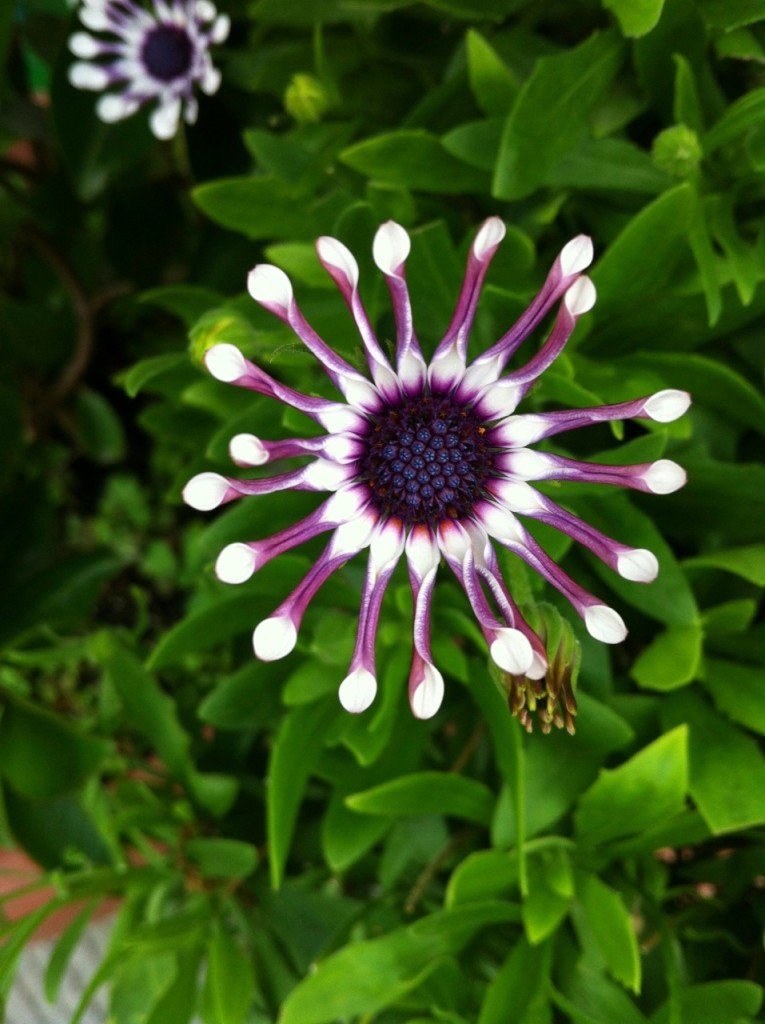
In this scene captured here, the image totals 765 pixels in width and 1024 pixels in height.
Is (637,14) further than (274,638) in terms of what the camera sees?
Yes

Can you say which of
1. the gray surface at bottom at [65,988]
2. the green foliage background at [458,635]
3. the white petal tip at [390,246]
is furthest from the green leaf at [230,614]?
the gray surface at bottom at [65,988]

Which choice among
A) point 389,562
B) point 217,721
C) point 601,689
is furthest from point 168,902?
point 389,562

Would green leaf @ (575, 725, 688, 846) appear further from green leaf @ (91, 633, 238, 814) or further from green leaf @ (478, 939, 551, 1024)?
green leaf @ (91, 633, 238, 814)

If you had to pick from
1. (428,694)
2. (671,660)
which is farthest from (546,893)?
(428,694)

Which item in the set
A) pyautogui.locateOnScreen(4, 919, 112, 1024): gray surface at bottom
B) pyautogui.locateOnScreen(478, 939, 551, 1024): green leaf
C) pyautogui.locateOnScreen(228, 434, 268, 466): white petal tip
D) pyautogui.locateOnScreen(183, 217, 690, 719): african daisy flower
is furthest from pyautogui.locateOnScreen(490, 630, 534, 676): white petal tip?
pyautogui.locateOnScreen(4, 919, 112, 1024): gray surface at bottom

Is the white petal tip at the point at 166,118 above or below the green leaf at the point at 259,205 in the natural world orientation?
above

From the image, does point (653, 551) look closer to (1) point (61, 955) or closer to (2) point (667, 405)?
(2) point (667, 405)

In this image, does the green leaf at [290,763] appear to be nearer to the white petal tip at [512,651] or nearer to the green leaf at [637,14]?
the white petal tip at [512,651]
